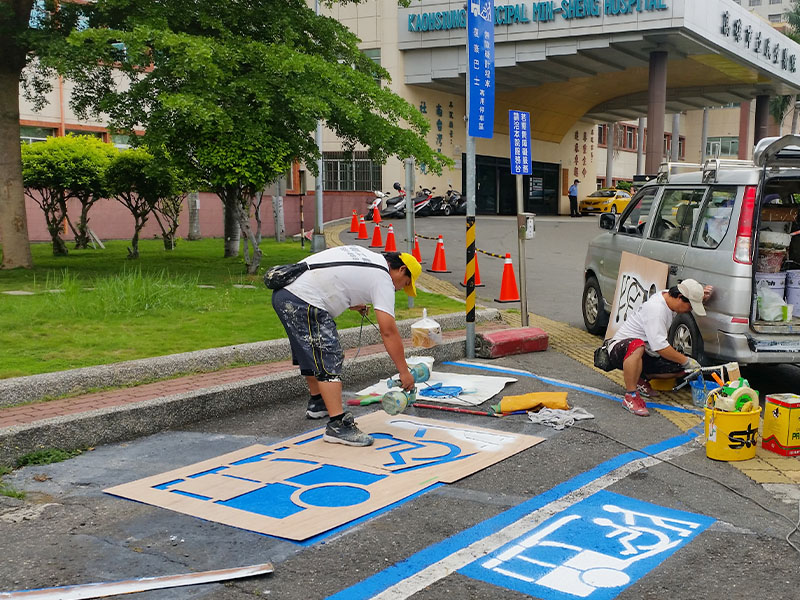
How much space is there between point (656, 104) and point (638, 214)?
2276 cm

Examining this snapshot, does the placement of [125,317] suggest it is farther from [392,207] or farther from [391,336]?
[392,207]

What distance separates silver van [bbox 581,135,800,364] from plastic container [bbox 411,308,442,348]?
2.30 metres

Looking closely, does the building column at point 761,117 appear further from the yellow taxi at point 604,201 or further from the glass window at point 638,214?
the glass window at point 638,214

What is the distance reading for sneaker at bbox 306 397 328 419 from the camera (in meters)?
6.50

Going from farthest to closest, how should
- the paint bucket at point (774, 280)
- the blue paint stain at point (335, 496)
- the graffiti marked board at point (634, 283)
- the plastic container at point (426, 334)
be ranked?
the plastic container at point (426, 334)
the graffiti marked board at point (634, 283)
the paint bucket at point (774, 280)
the blue paint stain at point (335, 496)

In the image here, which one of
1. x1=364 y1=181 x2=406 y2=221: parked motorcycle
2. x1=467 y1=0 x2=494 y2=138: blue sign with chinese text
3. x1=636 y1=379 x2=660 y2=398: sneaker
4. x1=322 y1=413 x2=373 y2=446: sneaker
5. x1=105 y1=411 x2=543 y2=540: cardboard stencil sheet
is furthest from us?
x1=364 y1=181 x2=406 y2=221: parked motorcycle

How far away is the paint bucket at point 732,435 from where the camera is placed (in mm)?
5355

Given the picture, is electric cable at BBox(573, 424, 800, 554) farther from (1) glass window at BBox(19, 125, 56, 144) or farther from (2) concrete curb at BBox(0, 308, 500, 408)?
(1) glass window at BBox(19, 125, 56, 144)

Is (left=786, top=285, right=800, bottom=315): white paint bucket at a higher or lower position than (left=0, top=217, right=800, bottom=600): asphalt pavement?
higher

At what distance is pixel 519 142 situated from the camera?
10117mm

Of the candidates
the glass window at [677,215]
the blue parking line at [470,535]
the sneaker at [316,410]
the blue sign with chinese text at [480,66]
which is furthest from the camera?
the blue sign with chinese text at [480,66]

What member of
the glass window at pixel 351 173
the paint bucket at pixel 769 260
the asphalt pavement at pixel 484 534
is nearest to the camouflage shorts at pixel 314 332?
the asphalt pavement at pixel 484 534

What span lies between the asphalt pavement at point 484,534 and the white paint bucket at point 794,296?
7.58ft

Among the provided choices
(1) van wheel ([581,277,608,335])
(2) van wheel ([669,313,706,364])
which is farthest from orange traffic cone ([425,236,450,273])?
(2) van wheel ([669,313,706,364])
